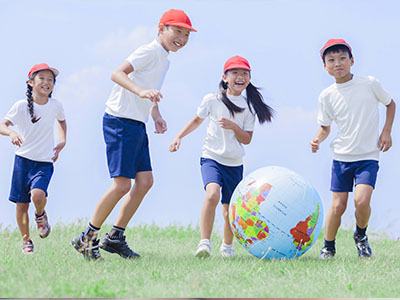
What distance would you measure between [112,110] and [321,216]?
256cm

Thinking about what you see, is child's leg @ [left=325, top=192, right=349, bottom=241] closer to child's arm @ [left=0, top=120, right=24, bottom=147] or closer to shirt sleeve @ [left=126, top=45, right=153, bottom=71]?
shirt sleeve @ [left=126, top=45, right=153, bottom=71]

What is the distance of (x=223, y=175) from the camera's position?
691cm

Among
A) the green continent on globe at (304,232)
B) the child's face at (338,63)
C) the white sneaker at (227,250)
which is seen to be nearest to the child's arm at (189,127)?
the white sneaker at (227,250)

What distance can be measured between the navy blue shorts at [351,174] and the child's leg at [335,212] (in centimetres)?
8

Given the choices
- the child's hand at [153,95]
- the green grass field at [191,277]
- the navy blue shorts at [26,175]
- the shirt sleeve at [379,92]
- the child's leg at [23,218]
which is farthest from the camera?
the child's leg at [23,218]

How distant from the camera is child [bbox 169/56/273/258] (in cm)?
677

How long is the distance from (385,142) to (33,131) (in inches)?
178

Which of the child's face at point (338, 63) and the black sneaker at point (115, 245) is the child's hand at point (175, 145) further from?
the child's face at point (338, 63)

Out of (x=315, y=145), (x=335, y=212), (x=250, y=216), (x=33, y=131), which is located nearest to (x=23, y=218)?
(x=33, y=131)

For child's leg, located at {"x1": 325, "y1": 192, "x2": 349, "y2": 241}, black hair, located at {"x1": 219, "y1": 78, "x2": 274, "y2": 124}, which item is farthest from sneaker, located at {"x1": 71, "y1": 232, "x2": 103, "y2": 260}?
child's leg, located at {"x1": 325, "y1": 192, "x2": 349, "y2": 241}

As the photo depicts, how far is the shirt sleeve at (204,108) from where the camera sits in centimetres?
714

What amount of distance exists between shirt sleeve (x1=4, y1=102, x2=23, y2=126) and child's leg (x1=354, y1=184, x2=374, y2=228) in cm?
446

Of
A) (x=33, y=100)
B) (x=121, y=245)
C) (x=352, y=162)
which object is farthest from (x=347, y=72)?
(x=33, y=100)

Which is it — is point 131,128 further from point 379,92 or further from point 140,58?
point 379,92
